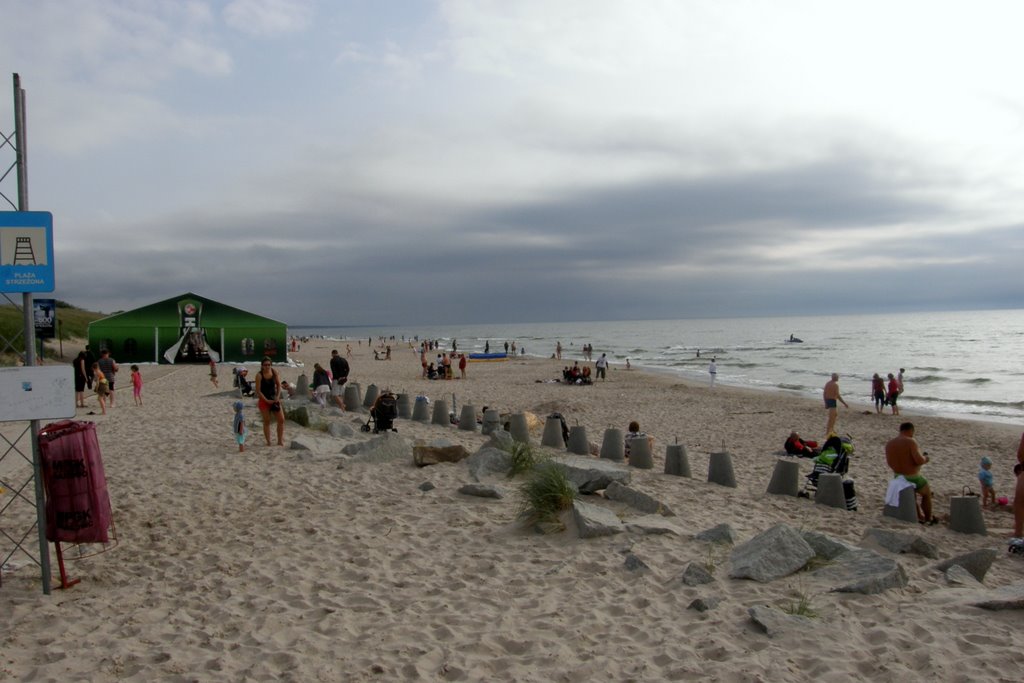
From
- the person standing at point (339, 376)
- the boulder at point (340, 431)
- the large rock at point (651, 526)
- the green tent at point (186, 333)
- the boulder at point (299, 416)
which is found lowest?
the large rock at point (651, 526)

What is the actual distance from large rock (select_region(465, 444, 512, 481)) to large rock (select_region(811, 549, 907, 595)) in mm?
4394

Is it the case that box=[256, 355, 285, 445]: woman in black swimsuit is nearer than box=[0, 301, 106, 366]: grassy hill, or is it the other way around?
box=[256, 355, 285, 445]: woman in black swimsuit

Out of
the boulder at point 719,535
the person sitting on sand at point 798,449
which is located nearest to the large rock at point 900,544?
the boulder at point 719,535

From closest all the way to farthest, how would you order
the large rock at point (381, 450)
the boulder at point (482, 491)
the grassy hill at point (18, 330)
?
the boulder at point (482, 491)
the large rock at point (381, 450)
the grassy hill at point (18, 330)

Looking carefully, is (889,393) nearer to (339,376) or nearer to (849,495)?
(849,495)

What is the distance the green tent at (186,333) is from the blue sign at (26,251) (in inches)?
1190

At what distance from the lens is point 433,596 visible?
5.29 meters

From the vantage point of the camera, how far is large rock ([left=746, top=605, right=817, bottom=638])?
448 centimetres

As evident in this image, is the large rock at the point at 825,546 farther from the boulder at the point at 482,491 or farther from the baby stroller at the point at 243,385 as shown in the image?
the baby stroller at the point at 243,385

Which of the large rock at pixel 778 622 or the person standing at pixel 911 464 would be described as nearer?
the large rock at pixel 778 622

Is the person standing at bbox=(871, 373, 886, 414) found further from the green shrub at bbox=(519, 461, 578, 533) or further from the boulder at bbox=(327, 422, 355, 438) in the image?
the green shrub at bbox=(519, 461, 578, 533)

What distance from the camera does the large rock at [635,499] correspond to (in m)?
7.43

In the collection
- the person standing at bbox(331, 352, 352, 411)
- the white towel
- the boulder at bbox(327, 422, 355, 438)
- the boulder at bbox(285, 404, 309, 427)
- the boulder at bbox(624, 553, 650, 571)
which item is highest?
the person standing at bbox(331, 352, 352, 411)

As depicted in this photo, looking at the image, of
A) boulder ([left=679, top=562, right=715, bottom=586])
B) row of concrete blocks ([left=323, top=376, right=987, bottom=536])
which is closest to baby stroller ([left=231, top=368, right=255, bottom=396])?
row of concrete blocks ([left=323, top=376, right=987, bottom=536])
